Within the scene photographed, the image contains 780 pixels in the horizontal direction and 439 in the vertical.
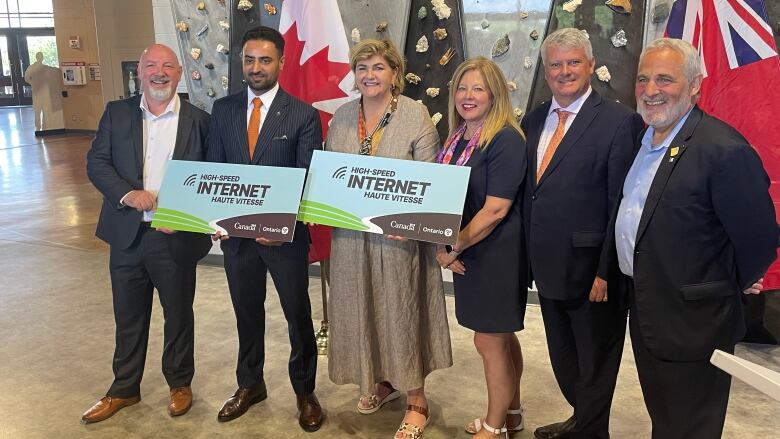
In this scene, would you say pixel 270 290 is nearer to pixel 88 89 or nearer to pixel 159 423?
pixel 159 423

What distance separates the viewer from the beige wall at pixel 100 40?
12.8 meters

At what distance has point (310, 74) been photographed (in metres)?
4.24

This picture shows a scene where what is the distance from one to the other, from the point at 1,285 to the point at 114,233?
9.50ft

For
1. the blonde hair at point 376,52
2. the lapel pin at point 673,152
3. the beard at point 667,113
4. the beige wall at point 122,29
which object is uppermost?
the beige wall at point 122,29

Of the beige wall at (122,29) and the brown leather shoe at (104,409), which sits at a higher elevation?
the beige wall at (122,29)

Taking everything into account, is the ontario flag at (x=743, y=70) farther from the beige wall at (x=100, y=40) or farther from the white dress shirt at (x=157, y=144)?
the beige wall at (x=100, y=40)

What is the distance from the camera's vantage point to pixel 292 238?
2.52m

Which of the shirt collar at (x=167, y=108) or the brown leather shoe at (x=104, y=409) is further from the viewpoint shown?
the brown leather shoe at (x=104, y=409)

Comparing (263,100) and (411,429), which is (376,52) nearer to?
(263,100)

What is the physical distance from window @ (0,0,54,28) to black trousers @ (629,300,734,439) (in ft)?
82.4

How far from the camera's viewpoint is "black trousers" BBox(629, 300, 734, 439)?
1.97 metres

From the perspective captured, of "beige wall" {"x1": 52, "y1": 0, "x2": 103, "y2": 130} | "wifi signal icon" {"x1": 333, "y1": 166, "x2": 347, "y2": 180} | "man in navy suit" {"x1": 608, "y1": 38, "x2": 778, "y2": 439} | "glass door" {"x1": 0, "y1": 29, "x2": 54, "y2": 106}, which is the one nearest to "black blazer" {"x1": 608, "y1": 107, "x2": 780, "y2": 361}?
"man in navy suit" {"x1": 608, "y1": 38, "x2": 778, "y2": 439}

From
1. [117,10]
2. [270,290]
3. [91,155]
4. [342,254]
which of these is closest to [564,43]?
[342,254]

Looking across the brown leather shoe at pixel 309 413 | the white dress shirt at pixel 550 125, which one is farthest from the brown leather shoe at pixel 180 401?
the white dress shirt at pixel 550 125
